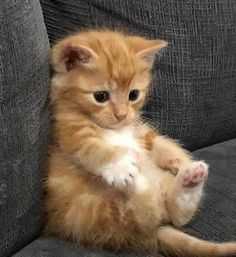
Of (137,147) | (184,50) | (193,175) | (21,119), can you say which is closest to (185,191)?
(193,175)

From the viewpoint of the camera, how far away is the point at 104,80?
119 centimetres

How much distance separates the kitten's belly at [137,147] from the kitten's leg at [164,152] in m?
0.03

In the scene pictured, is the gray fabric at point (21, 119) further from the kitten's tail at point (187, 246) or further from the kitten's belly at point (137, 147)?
the kitten's tail at point (187, 246)

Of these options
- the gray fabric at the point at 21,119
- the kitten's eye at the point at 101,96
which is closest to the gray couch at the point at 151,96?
the gray fabric at the point at 21,119

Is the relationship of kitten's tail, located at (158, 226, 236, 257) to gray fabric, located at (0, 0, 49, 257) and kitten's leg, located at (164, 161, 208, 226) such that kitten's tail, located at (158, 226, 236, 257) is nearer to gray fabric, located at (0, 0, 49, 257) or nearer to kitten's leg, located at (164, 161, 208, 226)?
kitten's leg, located at (164, 161, 208, 226)

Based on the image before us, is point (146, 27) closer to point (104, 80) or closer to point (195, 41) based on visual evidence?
point (195, 41)

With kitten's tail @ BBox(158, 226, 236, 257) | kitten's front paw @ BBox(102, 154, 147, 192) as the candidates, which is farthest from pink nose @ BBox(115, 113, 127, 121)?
kitten's tail @ BBox(158, 226, 236, 257)

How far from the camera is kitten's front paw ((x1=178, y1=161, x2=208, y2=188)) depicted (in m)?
1.15

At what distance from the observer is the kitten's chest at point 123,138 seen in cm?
121

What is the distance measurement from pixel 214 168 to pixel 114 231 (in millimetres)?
481

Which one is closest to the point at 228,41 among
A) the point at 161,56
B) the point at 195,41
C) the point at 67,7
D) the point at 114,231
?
Answer: the point at 195,41

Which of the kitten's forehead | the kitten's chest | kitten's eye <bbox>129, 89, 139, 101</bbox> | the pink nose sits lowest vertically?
the kitten's chest

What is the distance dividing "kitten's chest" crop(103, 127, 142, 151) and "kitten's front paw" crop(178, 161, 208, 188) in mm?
129

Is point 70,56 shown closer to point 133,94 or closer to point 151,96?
point 133,94
